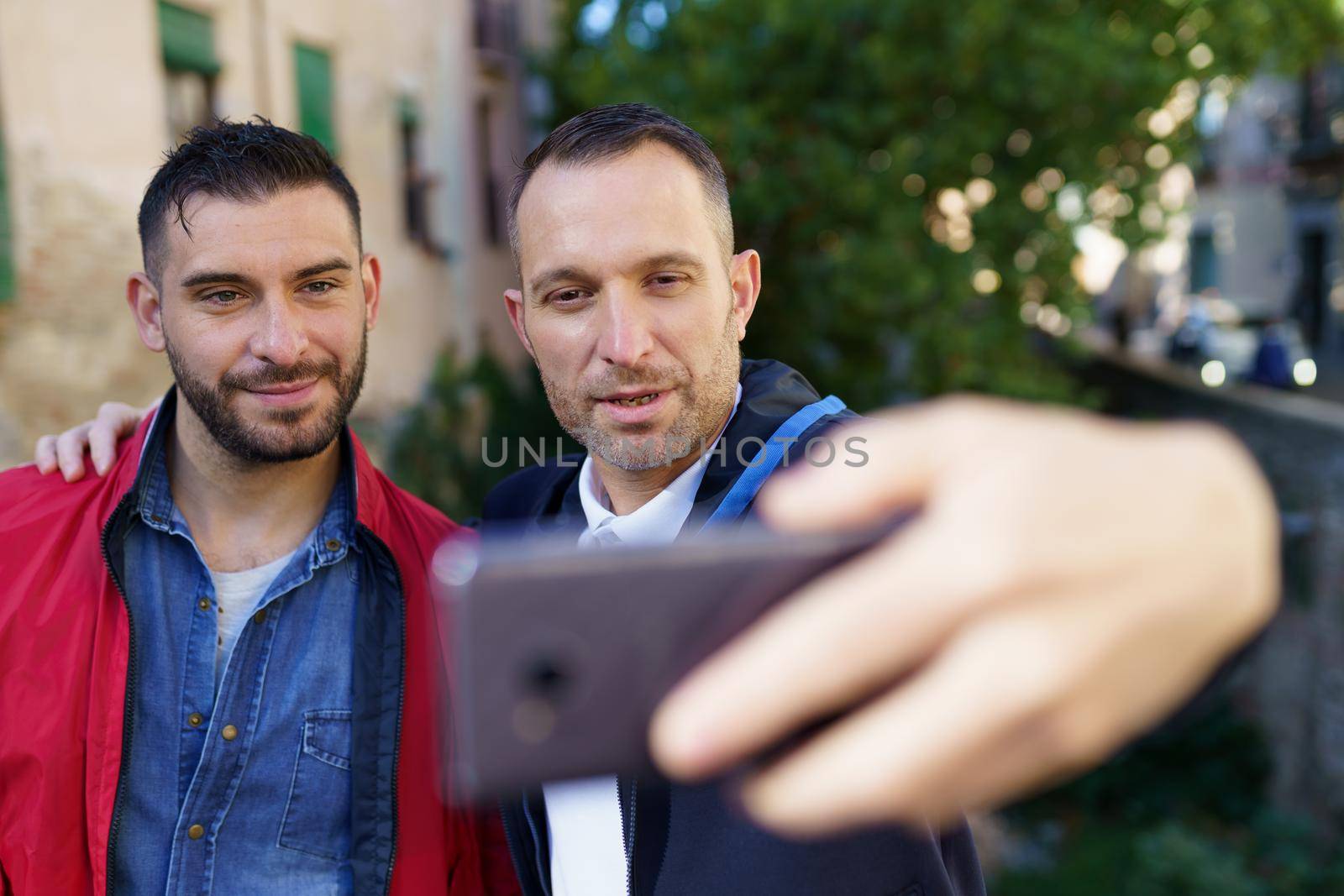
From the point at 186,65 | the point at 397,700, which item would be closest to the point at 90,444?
the point at 397,700

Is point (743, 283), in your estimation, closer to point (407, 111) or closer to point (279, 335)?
point (279, 335)

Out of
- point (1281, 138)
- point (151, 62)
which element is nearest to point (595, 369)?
point (151, 62)

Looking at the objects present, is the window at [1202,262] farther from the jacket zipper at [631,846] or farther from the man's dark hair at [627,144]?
the jacket zipper at [631,846]

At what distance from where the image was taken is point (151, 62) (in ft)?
18.2

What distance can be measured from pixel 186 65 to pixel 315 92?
1429 mm

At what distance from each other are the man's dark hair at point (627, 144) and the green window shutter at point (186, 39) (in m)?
4.77

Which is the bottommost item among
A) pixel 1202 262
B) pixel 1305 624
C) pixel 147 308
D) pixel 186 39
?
pixel 1305 624

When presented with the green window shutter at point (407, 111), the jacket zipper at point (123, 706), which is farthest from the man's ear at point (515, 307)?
the green window shutter at point (407, 111)

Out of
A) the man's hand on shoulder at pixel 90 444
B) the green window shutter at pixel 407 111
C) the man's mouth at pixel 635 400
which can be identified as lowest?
the man's hand on shoulder at pixel 90 444

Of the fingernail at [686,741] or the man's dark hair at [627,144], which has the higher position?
the man's dark hair at [627,144]

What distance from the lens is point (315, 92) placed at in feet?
23.8

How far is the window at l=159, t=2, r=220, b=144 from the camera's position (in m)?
5.74

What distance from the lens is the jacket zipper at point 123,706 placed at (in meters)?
1.94

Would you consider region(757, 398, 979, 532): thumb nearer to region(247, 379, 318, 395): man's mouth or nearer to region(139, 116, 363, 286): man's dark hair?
region(247, 379, 318, 395): man's mouth
